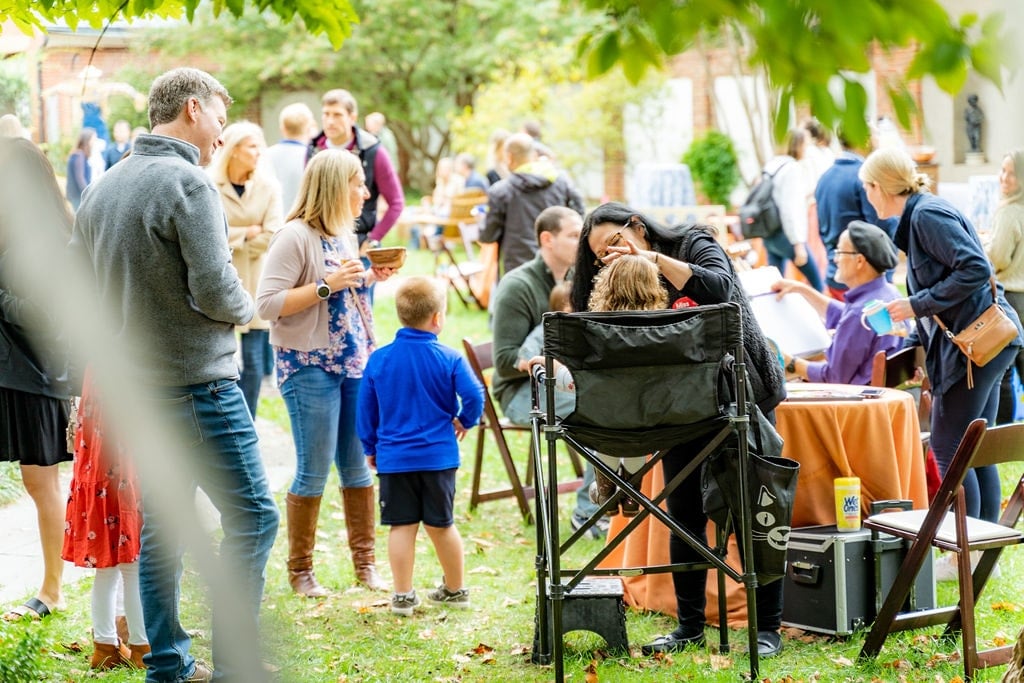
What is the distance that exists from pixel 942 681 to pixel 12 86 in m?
4.06

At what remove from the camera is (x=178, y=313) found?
3854 millimetres

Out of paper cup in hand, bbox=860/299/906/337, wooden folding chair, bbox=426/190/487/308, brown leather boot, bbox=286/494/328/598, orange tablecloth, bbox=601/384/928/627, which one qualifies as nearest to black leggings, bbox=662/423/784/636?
orange tablecloth, bbox=601/384/928/627

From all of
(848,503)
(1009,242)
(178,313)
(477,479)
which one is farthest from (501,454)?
(178,313)

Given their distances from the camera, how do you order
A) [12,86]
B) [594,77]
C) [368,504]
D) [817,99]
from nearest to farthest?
[817,99]
[594,77]
[12,86]
[368,504]

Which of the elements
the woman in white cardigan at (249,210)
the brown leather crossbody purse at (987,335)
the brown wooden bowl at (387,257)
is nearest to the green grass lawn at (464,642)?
the brown leather crossbody purse at (987,335)

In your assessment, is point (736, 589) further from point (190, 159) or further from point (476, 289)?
point (476, 289)

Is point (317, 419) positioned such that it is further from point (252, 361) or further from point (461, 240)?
point (461, 240)

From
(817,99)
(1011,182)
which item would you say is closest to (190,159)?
(817,99)

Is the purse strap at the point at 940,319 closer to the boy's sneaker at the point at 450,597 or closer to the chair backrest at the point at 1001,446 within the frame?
the chair backrest at the point at 1001,446

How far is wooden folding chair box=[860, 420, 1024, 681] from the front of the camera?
4156 mm

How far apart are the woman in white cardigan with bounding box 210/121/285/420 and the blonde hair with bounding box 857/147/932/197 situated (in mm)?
2966

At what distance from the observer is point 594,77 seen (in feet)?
9.04

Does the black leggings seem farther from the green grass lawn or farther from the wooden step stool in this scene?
the wooden step stool

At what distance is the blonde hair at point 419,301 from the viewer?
507 cm
